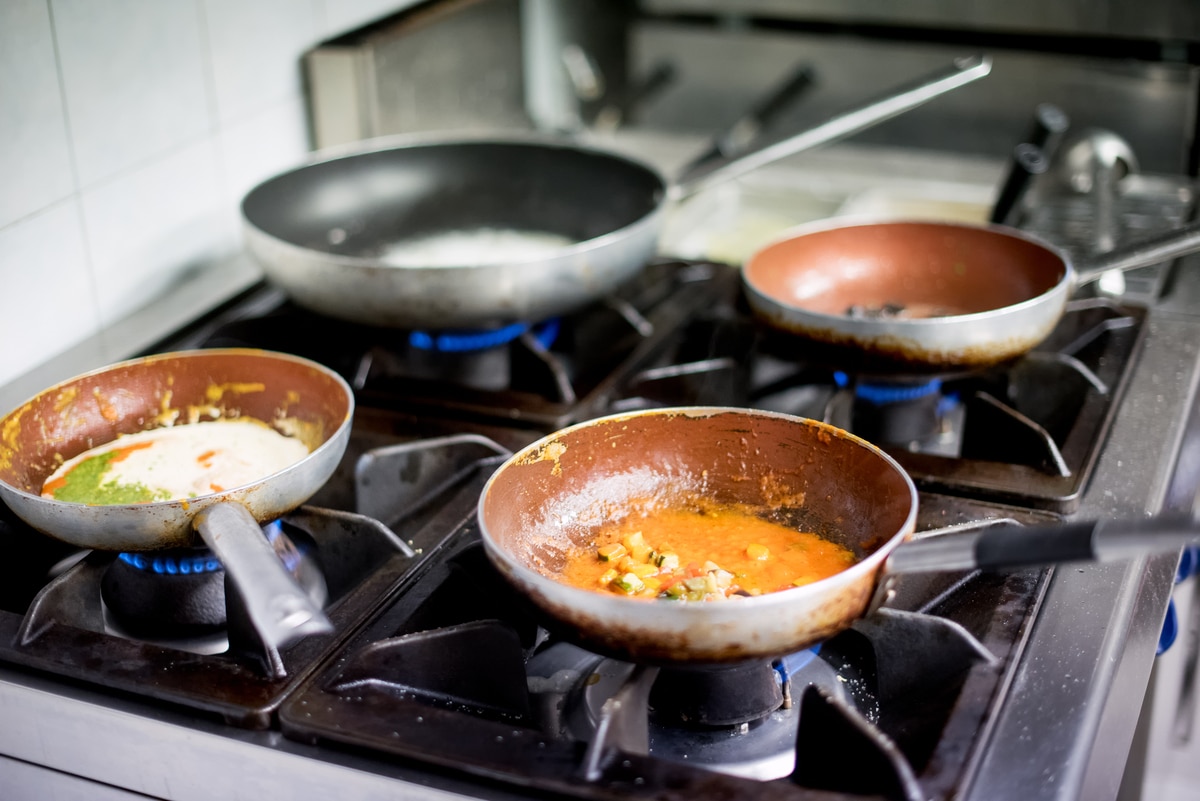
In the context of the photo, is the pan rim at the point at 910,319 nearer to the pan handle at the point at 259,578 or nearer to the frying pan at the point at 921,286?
the frying pan at the point at 921,286

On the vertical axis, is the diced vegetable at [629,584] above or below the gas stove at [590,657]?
above

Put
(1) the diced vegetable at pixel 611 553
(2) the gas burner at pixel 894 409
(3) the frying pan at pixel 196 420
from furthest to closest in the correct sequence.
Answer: (2) the gas burner at pixel 894 409, (1) the diced vegetable at pixel 611 553, (3) the frying pan at pixel 196 420

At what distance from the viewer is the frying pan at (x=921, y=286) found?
1001 mm

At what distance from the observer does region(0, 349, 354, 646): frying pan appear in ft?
2.32

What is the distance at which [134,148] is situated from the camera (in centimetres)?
121

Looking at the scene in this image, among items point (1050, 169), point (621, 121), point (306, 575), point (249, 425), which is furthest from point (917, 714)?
point (621, 121)

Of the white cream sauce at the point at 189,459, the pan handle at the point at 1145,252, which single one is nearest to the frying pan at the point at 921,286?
the pan handle at the point at 1145,252

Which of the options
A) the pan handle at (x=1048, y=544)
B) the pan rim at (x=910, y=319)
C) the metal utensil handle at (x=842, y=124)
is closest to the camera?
the pan handle at (x=1048, y=544)

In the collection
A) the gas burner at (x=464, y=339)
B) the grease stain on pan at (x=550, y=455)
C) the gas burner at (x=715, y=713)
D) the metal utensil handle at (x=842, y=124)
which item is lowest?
the gas burner at (x=715, y=713)

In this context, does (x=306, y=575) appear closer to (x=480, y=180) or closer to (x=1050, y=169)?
(x=480, y=180)

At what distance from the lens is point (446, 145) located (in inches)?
55.6

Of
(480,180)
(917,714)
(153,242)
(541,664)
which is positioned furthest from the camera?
(480,180)

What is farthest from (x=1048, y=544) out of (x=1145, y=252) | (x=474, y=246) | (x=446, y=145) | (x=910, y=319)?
(x=446, y=145)

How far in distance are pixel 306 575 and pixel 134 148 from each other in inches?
20.9
